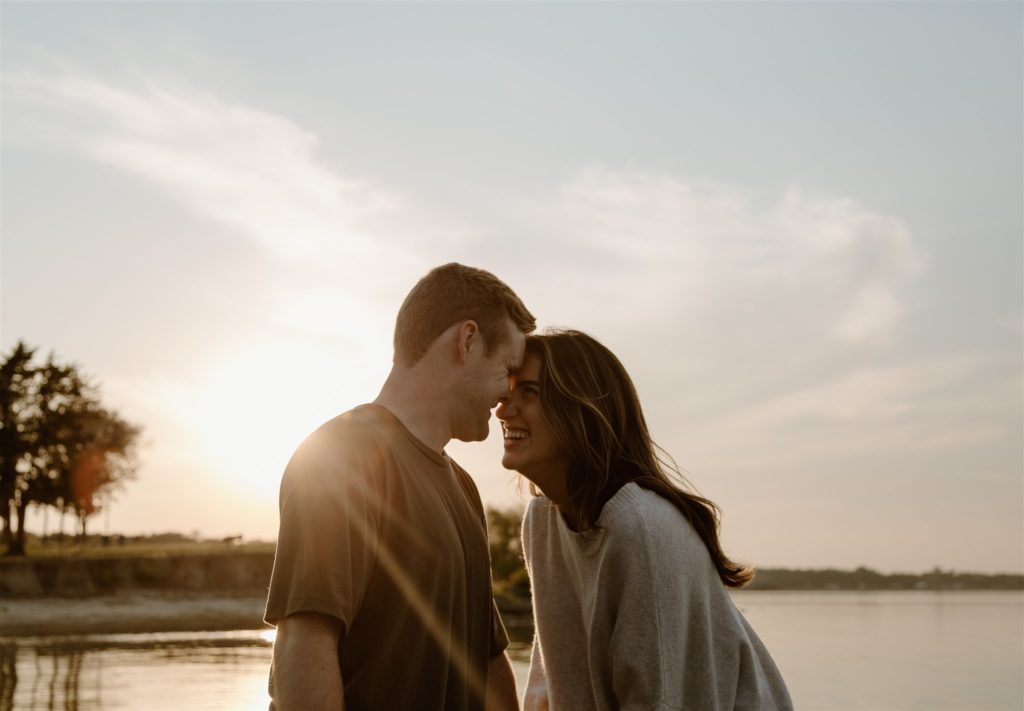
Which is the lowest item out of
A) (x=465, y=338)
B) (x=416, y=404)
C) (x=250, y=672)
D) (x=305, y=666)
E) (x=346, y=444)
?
(x=250, y=672)

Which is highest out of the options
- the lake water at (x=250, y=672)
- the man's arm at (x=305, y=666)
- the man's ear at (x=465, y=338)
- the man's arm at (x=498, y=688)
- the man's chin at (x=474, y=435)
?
the man's ear at (x=465, y=338)

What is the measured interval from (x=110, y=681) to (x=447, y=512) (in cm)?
2414

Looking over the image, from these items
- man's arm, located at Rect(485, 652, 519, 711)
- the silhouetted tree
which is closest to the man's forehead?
man's arm, located at Rect(485, 652, 519, 711)

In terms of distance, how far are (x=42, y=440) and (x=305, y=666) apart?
50.5m

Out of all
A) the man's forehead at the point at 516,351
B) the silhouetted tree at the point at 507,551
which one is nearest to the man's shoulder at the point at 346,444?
the man's forehead at the point at 516,351

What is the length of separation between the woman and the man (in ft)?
0.66

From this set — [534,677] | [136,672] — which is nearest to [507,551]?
[136,672]

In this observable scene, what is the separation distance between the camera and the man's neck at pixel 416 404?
3387 mm

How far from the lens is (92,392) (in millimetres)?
52188

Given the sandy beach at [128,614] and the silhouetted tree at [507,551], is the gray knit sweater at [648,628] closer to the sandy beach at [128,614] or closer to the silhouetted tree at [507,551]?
the sandy beach at [128,614]

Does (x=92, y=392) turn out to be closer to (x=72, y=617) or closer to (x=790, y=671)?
(x=72, y=617)

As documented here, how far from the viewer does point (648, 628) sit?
3451 millimetres

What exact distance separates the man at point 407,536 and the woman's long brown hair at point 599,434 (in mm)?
176

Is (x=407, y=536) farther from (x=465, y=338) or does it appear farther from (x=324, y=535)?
(x=465, y=338)
